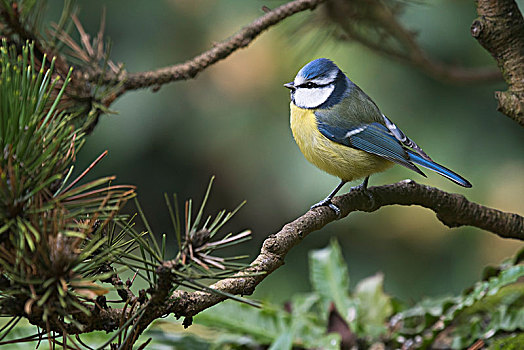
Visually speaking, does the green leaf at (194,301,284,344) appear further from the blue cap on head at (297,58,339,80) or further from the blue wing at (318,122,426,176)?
the blue cap on head at (297,58,339,80)

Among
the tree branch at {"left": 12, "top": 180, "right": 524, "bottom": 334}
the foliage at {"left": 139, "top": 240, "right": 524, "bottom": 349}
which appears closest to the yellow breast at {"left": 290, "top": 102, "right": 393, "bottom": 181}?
the tree branch at {"left": 12, "top": 180, "right": 524, "bottom": 334}

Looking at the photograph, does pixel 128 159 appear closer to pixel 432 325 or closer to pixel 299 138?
pixel 299 138

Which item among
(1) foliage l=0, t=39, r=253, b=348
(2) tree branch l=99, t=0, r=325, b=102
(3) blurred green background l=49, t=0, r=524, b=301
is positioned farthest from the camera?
(3) blurred green background l=49, t=0, r=524, b=301

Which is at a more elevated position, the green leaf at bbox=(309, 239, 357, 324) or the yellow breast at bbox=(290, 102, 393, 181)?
the yellow breast at bbox=(290, 102, 393, 181)

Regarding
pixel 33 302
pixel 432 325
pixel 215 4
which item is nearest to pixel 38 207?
pixel 33 302

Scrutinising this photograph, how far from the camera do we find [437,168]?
131 cm

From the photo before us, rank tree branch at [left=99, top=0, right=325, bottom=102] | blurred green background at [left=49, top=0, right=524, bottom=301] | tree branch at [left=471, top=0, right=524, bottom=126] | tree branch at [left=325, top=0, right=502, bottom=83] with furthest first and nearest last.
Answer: blurred green background at [left=49, top=0, right=524, bottom=301] → tree branch at [left=325, top=0, right=502, bottom=83] → tree branch at [left=99, top=0, right=325, bottom=102] → tree branch at [left=471, top=0, right=524, bottom=126]

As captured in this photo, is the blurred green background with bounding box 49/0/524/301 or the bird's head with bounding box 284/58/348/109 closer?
the bird's head with bounding box 284/58/348/109

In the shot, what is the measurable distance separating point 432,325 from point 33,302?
0.99m

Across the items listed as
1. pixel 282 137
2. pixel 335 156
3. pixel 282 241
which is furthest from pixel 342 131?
pixel 282 137

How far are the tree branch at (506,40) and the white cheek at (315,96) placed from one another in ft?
1.44

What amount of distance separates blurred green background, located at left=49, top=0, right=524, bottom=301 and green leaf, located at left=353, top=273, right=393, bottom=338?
36.4 inches

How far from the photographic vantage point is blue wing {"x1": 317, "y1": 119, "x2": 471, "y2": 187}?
4.48 feet

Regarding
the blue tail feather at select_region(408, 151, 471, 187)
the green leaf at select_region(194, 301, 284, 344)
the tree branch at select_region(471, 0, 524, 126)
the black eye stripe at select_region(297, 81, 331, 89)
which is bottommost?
the green leaf at select_region(194, 301, 284, 344)
